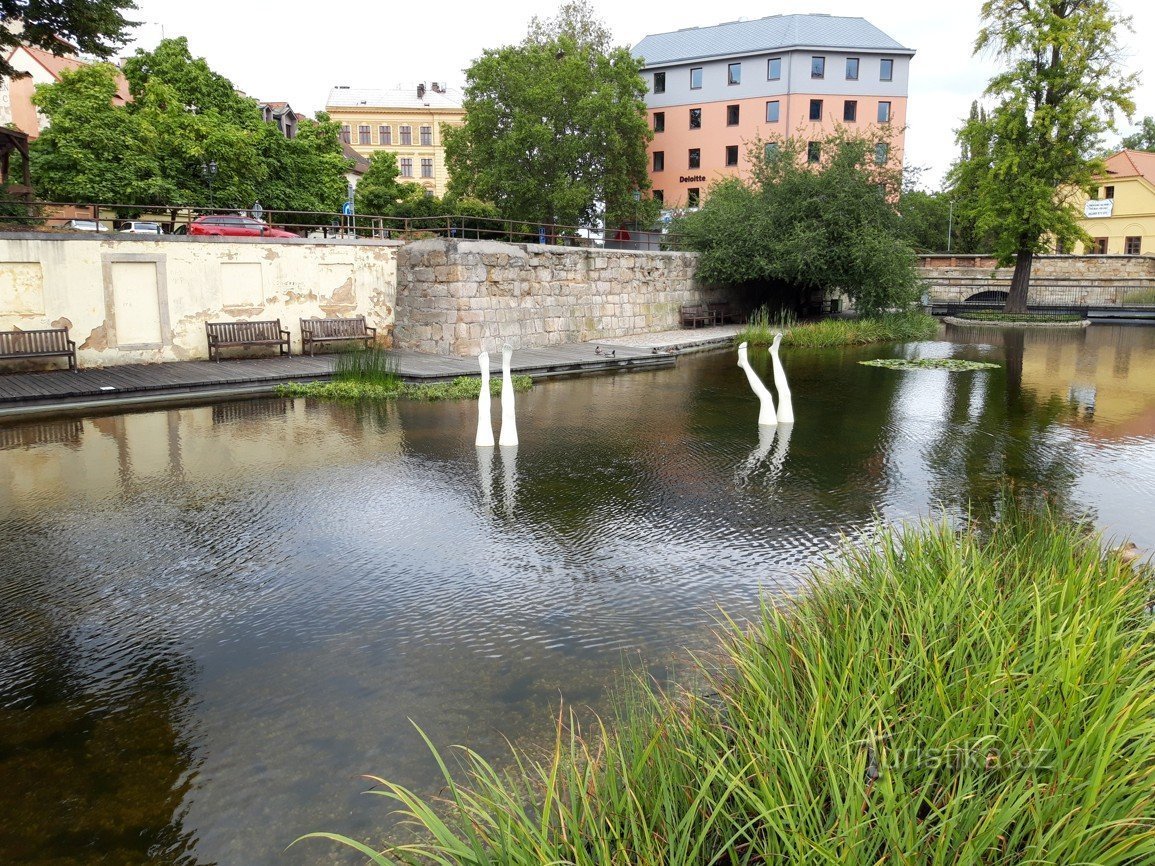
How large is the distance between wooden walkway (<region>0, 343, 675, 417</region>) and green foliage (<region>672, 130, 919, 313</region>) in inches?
317

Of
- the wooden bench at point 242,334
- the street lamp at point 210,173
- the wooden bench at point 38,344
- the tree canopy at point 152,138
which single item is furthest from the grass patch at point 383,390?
the street lamp at point 210,173

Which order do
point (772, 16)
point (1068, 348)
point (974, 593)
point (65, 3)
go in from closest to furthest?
point (974, 593), point (65, 3), point (1068, 348), point (772, 16)

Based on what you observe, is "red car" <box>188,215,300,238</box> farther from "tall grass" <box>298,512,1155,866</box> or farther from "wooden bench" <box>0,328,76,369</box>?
"tall grass" <box>298,512,1155,866</box>

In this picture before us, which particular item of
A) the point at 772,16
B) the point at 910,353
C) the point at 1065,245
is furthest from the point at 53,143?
the point at 772,16

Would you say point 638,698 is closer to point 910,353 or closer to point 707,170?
point 910,353

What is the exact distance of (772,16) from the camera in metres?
53.1

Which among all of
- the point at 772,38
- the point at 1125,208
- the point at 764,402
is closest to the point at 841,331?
the point at 764,402

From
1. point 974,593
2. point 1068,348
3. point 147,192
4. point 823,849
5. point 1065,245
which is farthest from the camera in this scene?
point 1065,245

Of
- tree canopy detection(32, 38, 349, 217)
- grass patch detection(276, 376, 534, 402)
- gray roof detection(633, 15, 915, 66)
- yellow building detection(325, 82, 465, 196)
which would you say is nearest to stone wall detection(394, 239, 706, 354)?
grass patch detection(276, 376, 534, 402)

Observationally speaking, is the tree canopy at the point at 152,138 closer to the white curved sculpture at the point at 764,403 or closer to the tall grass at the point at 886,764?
the white curved sculpture at the point at 764,403

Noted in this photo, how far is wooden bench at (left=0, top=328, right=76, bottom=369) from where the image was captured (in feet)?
48.4

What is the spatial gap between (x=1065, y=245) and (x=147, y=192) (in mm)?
33742

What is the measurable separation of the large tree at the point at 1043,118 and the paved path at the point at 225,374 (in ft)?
60.5

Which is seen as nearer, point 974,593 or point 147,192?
point 974,593
